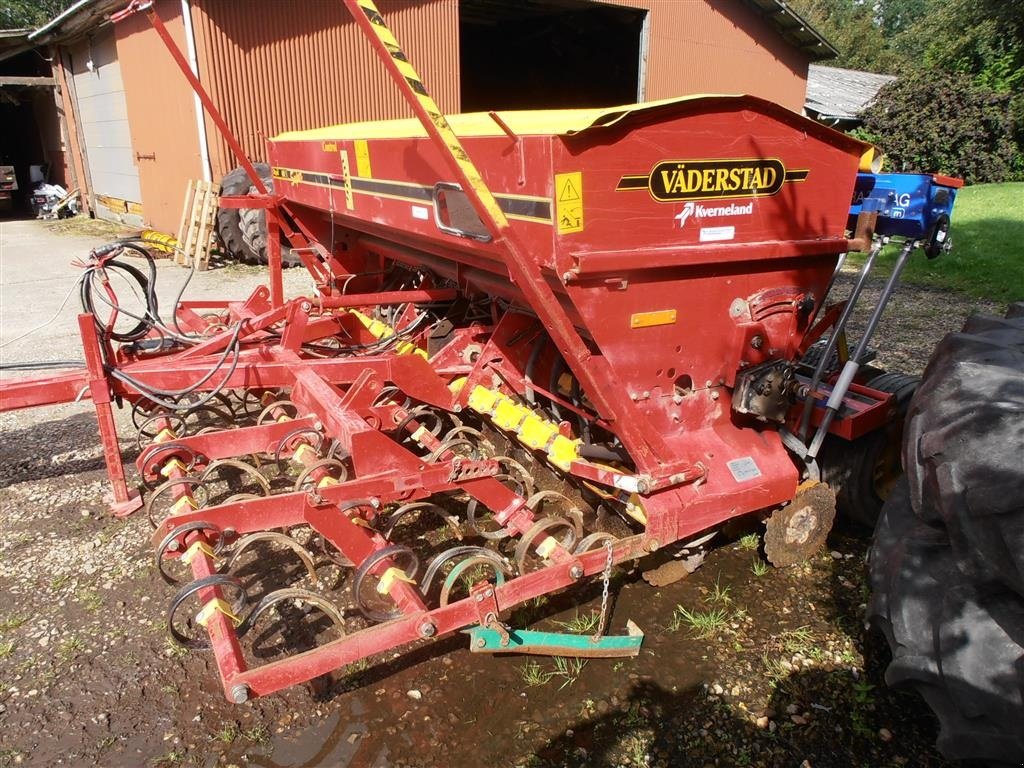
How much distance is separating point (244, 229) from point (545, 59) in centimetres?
1245

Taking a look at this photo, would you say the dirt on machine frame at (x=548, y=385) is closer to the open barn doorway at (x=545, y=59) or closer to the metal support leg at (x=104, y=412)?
the metal support leg at (x=104, y=412)

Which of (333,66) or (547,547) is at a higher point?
(333,66)

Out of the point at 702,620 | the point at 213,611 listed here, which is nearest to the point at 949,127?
the point at 702,620

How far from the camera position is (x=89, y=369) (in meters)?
3.30

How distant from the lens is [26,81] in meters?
15.7

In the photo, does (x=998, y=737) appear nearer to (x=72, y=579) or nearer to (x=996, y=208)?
(x=72, y=579)

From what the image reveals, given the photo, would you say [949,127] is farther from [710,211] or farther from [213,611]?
[213,611]

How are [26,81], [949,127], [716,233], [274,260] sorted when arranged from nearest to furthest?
[716,233], [274,260], [26,81], [949,127]

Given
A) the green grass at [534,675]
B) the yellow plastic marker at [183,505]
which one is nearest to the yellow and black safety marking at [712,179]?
the green grass at [534,675]

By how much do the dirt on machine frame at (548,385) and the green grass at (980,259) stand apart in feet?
17.1

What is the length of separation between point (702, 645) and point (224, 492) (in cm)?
255

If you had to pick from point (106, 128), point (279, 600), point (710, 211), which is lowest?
point (279, 600)

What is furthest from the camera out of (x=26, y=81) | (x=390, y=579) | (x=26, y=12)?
(x=26, y=12)

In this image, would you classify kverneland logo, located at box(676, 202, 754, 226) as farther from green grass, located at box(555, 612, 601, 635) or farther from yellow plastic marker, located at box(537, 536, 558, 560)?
green grass, located at box(555, 612, 601, 635)
